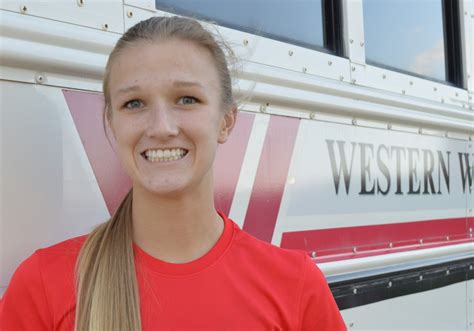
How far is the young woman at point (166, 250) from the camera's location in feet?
3.04

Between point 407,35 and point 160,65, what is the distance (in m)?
1.47

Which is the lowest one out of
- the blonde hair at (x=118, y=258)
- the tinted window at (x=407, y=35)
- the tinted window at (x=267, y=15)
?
the blonde hair at (x=118, y=258)

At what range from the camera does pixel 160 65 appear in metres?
0.97

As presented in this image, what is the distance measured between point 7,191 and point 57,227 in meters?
0.13

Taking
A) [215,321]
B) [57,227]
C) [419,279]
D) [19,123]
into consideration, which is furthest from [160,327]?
[419,279]

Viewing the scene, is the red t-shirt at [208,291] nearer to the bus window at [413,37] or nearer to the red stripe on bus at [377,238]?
the red stripe on bus at [377,238]

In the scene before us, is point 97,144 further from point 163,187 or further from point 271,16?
point 271,16

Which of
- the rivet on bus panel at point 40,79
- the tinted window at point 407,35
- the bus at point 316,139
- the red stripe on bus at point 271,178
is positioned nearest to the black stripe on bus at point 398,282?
the bus at point 316,139

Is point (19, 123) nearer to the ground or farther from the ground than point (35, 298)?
farther from the ground

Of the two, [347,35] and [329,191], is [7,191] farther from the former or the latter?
[347,35]

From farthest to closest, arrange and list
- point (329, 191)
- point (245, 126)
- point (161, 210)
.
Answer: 1. point (329, 191)
2. point (245, 126)
3. point (161, 210)

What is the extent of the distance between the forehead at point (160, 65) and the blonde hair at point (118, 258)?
0.02 metres

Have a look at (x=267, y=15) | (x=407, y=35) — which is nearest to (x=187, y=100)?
(x=267, y=15)

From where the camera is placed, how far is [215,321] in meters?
0.96
